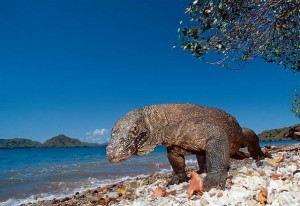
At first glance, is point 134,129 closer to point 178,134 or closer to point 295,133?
point 178,134

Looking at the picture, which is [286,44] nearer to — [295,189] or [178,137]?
[178,137]

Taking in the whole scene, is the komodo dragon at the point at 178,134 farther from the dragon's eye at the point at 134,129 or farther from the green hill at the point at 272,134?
the green hill at the point at 272,134

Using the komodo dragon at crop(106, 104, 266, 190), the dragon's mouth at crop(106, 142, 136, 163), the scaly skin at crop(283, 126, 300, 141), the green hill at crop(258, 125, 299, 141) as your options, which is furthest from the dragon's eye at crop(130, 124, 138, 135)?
the green hill at crop(258, 125, 299, 141)

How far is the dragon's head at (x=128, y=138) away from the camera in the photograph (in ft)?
21.6

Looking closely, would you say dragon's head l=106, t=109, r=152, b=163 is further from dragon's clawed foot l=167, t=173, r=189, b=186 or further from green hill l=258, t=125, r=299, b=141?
green hill l=258, t=125, r=299, b=141

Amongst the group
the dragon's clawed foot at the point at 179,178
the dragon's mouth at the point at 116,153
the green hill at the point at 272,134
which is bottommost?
the dragon's clawed foot at the point at 179,178

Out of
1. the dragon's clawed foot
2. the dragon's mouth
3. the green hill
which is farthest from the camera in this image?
the green hill

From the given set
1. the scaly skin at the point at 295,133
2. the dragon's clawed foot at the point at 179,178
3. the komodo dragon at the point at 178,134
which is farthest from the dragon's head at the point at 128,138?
the scaly skin at the point at 295,133

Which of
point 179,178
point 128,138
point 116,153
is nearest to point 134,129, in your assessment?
point 128,138

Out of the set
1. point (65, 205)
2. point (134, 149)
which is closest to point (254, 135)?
point (134, 149)

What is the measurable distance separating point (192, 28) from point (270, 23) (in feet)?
8.39

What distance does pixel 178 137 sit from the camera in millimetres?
7102

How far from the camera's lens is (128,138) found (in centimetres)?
675

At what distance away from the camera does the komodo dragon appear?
6605mm
